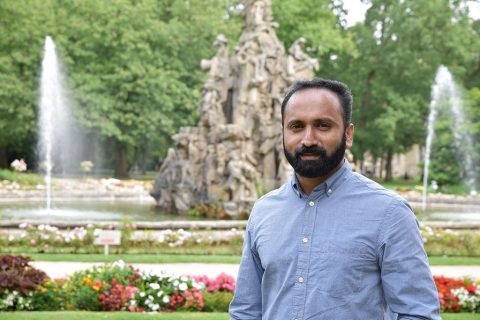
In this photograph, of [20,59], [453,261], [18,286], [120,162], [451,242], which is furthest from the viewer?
[120,162]

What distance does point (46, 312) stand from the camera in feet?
27.0

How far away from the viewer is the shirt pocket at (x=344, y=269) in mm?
2637

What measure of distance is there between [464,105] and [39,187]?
76.8ft

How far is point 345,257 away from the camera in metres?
2.64

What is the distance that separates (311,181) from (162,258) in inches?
415

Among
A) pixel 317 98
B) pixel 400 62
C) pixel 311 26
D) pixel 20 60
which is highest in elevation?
pixel 311 26

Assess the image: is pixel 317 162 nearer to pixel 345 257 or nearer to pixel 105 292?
pixel 345 257

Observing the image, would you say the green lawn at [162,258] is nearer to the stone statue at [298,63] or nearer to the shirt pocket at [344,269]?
the shirt pocket at [344,269]

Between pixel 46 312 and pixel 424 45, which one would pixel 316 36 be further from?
pixel 46 312

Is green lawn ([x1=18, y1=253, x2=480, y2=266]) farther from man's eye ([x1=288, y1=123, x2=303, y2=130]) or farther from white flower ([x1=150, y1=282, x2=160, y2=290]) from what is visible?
man's eye ([x1=288, y1=123, x2=303, y2=130])

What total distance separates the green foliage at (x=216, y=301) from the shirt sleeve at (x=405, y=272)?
6552 mm

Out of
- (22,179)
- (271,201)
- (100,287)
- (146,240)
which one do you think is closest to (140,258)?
(146,240)

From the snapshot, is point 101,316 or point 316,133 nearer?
point 316,133

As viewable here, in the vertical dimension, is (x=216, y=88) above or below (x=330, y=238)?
above
